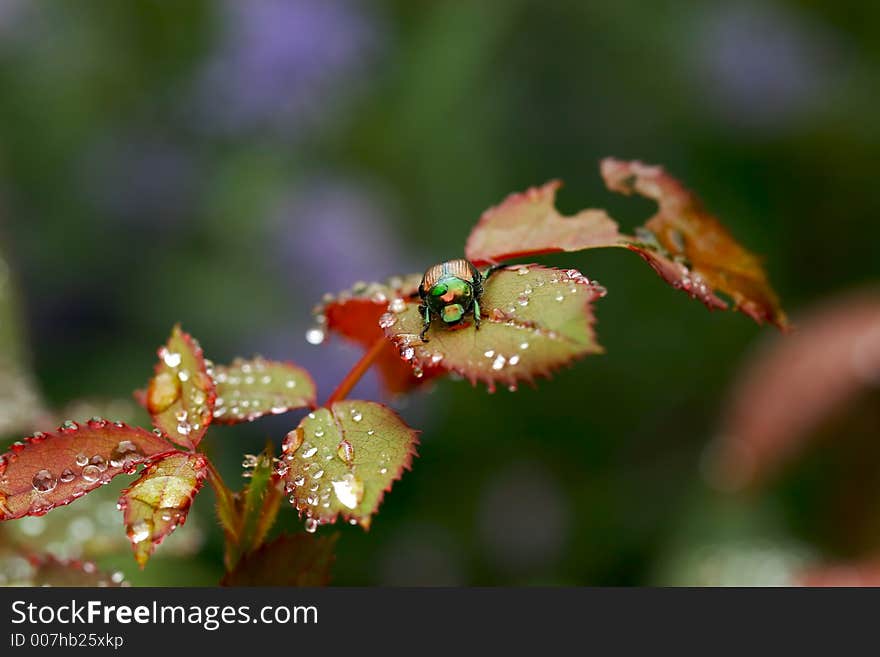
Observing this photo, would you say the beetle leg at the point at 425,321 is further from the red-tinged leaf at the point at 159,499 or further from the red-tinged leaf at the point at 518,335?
the red-tinged leaf at the point at 159,499

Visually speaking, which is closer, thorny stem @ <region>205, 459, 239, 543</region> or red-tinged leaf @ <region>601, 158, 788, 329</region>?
thorny stem @ <region>205, 459, 239, 543</region>

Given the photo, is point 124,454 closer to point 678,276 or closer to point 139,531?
point 139,531

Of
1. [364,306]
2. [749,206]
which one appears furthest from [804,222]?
[364,306]

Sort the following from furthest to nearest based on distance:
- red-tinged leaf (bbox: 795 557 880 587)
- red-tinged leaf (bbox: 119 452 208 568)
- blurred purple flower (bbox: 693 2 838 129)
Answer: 1. blurred purple flower (bbox: 693 2 838 129)
2. red-tinged leaf (bbox: 795 557 880 587)
3. red-tinged leaf (bbox: 119 452 208 568)

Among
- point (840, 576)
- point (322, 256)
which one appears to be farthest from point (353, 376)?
point (322, 256)

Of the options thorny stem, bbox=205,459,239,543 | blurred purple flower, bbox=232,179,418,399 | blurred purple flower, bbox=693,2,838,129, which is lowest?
thorny stem, bbox=205,459,239,543

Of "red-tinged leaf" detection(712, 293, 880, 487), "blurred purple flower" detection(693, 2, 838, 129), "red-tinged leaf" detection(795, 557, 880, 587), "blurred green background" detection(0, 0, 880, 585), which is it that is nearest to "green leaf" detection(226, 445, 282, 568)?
"red-tinged leaf" detection(795, 557, 880, 587)

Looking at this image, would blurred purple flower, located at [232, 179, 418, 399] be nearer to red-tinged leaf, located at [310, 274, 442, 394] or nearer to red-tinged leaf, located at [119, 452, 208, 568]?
red-tinged leaf, located at [310, 274, 442, 394]
